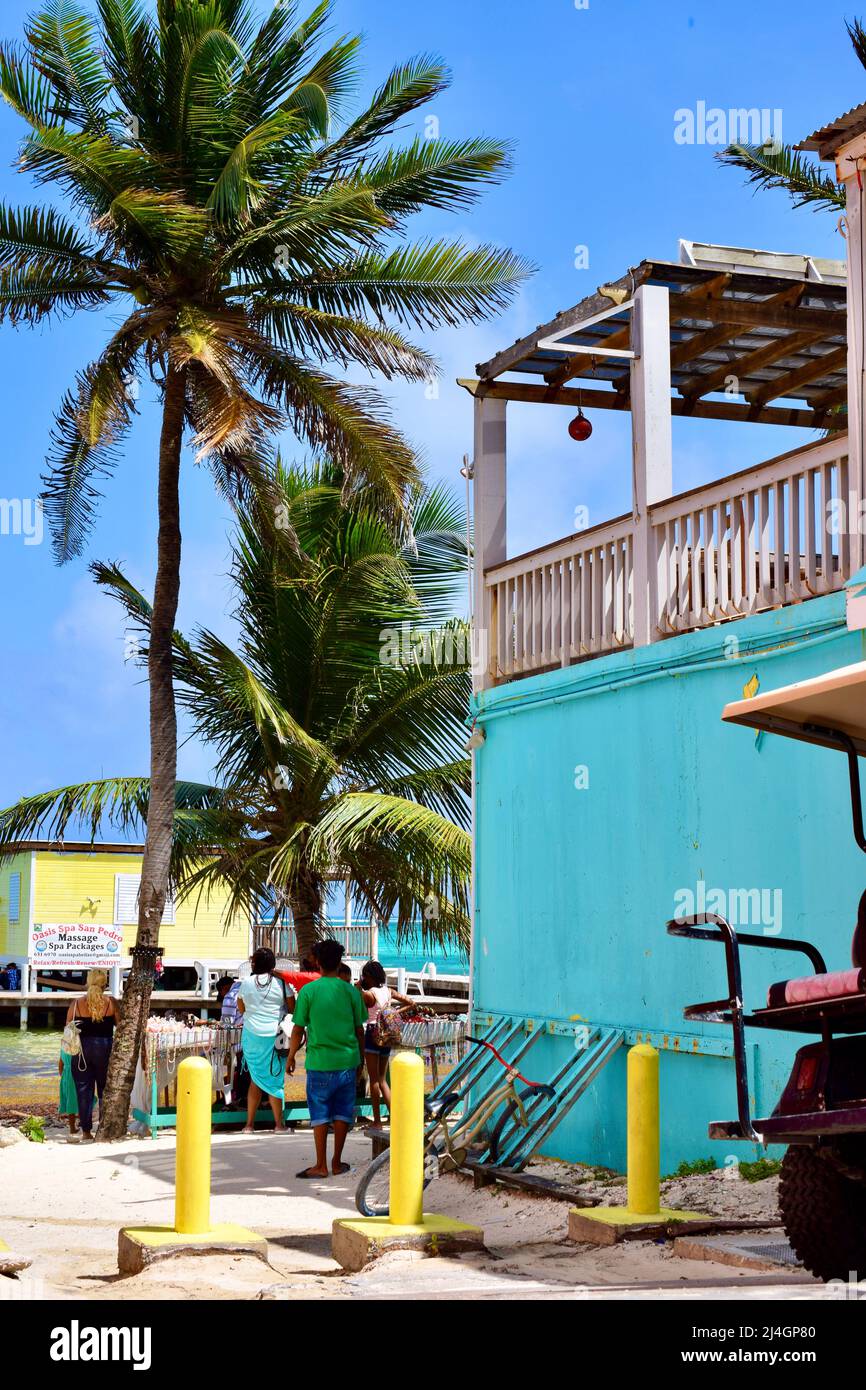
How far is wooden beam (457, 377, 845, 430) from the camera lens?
1492 cm

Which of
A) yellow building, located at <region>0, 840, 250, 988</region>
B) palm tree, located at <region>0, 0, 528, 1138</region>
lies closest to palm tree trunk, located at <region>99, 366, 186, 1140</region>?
palm tree, located at <region>0, 0, 528, 1138</region>

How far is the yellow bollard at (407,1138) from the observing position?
901 cm

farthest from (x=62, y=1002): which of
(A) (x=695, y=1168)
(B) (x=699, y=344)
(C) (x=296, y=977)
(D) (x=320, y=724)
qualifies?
(A) (x=695, y=1168)

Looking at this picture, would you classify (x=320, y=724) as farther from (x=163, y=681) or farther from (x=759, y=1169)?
(x=759, y=1169)

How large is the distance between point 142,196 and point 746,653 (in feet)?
28.5

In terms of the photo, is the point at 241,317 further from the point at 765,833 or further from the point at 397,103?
the point at 765,833

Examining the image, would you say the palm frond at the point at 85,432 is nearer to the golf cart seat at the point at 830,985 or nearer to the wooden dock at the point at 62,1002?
the golf cart seat at the point at 830,985

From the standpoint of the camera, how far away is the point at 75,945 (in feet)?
152

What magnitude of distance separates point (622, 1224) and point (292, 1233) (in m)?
2.81

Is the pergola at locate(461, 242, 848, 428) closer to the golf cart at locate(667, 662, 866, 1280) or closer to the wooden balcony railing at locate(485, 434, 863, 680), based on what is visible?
the wooden balcony railing at locate(485, 434, 863, 680)
